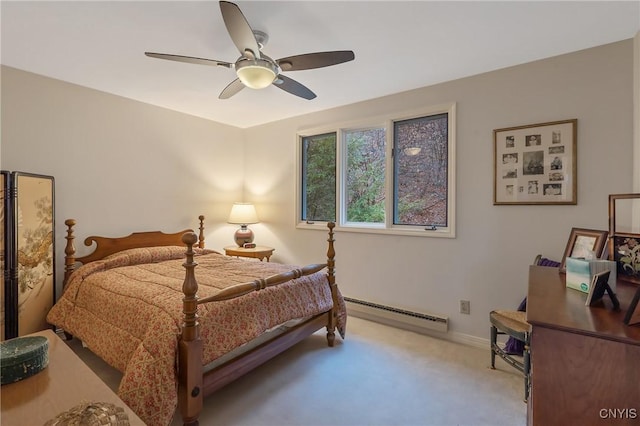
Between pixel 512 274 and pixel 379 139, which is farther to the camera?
pixel 379 139

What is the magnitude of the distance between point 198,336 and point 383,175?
2.43 metres

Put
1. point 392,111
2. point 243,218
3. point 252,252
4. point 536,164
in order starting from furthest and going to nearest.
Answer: point 243,218, point 252,252, point 392,111, point 536,164

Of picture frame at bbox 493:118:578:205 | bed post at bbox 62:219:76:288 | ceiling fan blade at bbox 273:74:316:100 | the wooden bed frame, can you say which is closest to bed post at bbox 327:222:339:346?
the wooden bed frame

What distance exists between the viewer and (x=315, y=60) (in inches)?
71.3

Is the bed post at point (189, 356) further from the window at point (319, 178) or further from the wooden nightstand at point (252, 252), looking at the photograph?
the window at point (319, 178)

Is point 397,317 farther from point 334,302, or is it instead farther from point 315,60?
point 315,60

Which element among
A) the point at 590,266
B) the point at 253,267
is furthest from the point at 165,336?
the point at 590,266

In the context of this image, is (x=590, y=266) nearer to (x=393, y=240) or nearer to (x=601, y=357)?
(x=601, y=357)

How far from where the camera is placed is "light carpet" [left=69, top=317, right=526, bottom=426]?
5.85ft

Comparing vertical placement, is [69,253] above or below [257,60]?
below

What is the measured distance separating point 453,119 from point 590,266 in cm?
187

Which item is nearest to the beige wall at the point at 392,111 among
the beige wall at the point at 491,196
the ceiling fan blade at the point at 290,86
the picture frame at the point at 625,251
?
the beige wall at the point at 491,196

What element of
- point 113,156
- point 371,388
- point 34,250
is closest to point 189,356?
point 371,388

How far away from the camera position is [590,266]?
4.05 feet
